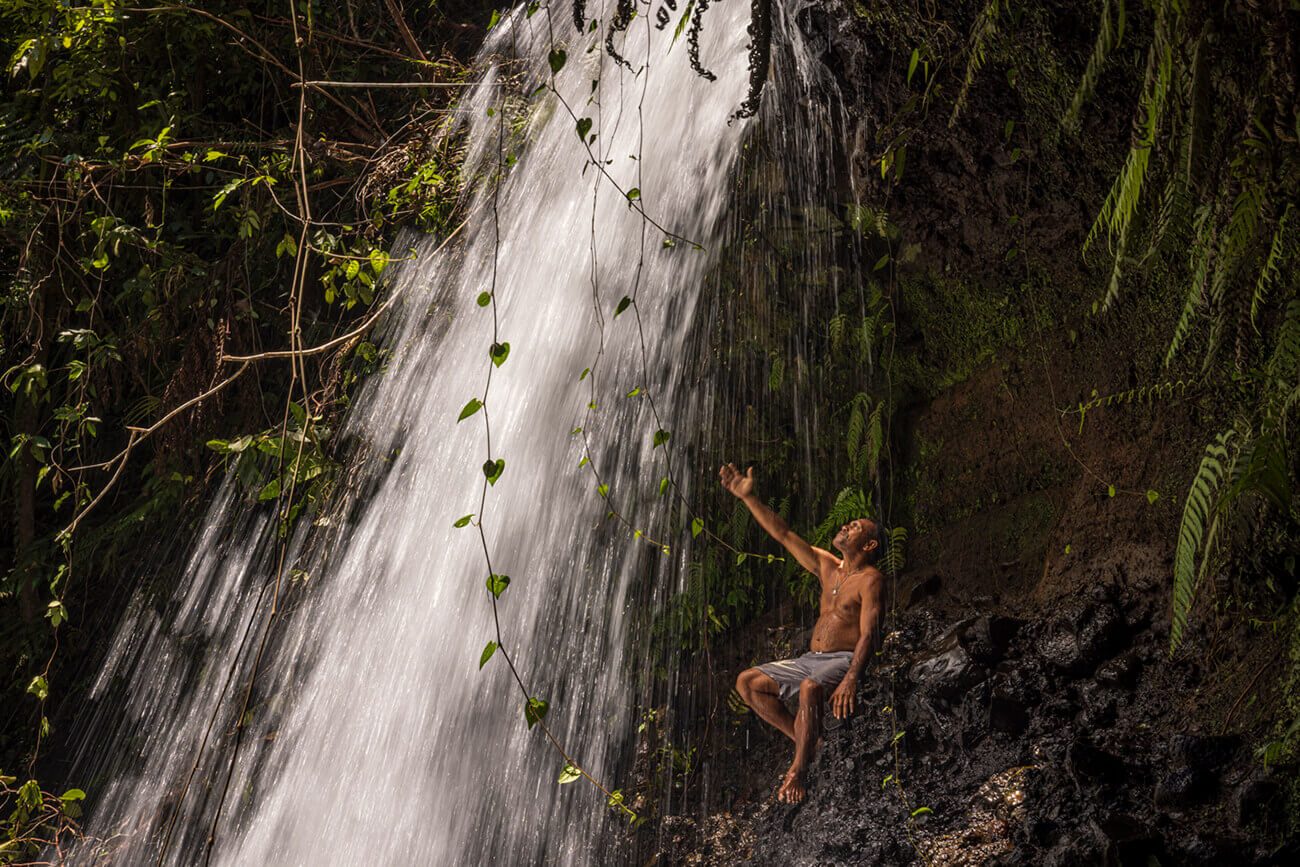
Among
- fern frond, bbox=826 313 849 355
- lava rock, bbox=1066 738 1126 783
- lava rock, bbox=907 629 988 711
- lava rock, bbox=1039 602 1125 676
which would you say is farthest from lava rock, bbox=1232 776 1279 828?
fern frond, bbox=826 313 849 355

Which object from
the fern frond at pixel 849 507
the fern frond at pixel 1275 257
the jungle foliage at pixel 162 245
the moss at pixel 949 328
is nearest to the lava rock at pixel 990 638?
the fern frond at pixel 849 507

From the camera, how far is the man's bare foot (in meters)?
3.69

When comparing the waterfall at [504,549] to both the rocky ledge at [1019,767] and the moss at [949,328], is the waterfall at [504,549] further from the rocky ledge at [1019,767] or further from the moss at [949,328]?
the moss at [949,328]

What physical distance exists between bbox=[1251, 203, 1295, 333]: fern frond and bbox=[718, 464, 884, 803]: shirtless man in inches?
74.8

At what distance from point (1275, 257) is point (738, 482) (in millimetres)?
2220

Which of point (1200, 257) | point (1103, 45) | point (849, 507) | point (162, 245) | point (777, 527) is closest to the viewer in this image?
point (1103, 45)

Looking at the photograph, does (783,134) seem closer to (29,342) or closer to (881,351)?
(881,351)

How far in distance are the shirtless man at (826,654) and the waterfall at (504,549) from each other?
763mm

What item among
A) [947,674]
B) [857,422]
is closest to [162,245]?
[857,422]

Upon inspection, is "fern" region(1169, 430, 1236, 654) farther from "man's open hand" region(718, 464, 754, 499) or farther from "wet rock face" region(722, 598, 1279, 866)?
"man's open hand" region(718, 464, 754, 499)

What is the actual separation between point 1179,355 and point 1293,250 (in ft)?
3.29

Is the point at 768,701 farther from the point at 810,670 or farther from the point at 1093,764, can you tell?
the point at 1093,764

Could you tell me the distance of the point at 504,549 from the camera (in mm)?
4055

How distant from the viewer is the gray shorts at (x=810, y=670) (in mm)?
3711
